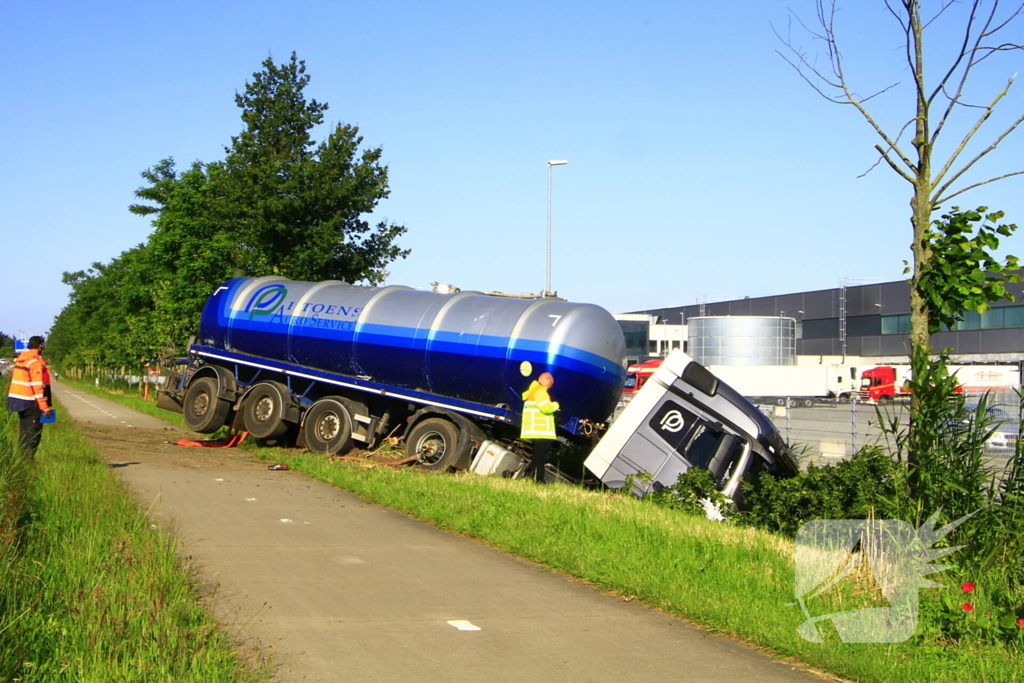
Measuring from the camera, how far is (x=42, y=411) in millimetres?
12492

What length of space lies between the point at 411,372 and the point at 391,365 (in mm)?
481

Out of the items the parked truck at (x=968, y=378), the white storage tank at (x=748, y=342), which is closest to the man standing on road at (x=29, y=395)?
the parked truck at (x=968, y=378)

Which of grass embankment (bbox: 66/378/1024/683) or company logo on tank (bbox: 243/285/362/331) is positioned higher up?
company logo on tank (bbox: 243/285/362/331)

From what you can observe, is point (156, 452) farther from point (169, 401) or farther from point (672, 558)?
point (672, 558)

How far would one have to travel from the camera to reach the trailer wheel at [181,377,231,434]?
19688 millimetres

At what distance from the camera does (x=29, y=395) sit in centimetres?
1231

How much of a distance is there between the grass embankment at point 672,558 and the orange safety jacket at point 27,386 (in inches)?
159

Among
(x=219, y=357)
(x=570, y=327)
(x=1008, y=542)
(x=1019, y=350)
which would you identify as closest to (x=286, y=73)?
(x=219, y=357)

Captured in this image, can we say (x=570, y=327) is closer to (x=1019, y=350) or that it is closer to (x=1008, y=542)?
(x=1008, y=542)

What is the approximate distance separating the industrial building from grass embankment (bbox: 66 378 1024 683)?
178 ft

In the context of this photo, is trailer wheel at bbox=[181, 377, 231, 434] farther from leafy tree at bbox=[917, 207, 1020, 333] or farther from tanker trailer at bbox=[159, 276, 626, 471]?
leafy tree at bbox=[917, 207, 1020, 333]

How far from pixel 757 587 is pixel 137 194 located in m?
56.4

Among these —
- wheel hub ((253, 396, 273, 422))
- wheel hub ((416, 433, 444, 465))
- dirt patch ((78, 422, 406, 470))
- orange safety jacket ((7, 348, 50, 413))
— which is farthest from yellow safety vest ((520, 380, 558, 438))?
wheel hub ((253, 396, 273, 422))

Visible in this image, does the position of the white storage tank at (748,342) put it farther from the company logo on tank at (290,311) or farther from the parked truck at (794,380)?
the company logo on tank at (290,311)
